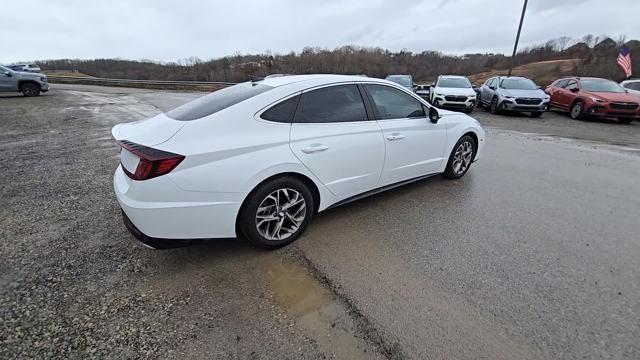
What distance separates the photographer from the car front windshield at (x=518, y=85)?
504 inches

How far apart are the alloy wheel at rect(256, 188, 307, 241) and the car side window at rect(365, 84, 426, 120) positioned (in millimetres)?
1437

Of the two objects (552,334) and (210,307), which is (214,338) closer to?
(210,307)

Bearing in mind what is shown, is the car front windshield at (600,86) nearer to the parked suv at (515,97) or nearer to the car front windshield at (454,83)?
the parked suv at (515,97)

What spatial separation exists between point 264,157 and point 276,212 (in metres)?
0.55

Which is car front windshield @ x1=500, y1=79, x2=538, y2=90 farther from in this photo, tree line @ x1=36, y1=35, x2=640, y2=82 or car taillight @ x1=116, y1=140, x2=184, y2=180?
tree line @ x1=36, y1=35, x2=640, y2=82

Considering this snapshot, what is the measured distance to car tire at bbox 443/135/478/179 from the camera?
472cm

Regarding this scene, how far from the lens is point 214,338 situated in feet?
6.68

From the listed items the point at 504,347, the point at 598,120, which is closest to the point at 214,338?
the point at 504,347

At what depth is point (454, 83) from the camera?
13.7m

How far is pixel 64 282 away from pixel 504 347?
3.28 m

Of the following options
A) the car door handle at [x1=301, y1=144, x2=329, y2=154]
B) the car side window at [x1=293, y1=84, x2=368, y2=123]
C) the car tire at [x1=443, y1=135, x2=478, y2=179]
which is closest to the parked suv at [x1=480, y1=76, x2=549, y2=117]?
the car tire at [x1=443, y1=135, x2=478, y2=179]

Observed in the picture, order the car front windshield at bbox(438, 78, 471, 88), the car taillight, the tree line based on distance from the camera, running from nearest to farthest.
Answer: the car taillight, the car front windshield at bbox(438, 78, 471, 88), the tree line

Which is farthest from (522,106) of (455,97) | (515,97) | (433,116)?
(433,116)

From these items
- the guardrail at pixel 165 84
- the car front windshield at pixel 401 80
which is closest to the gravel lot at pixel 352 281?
the car front windshield at pixel 401 80
